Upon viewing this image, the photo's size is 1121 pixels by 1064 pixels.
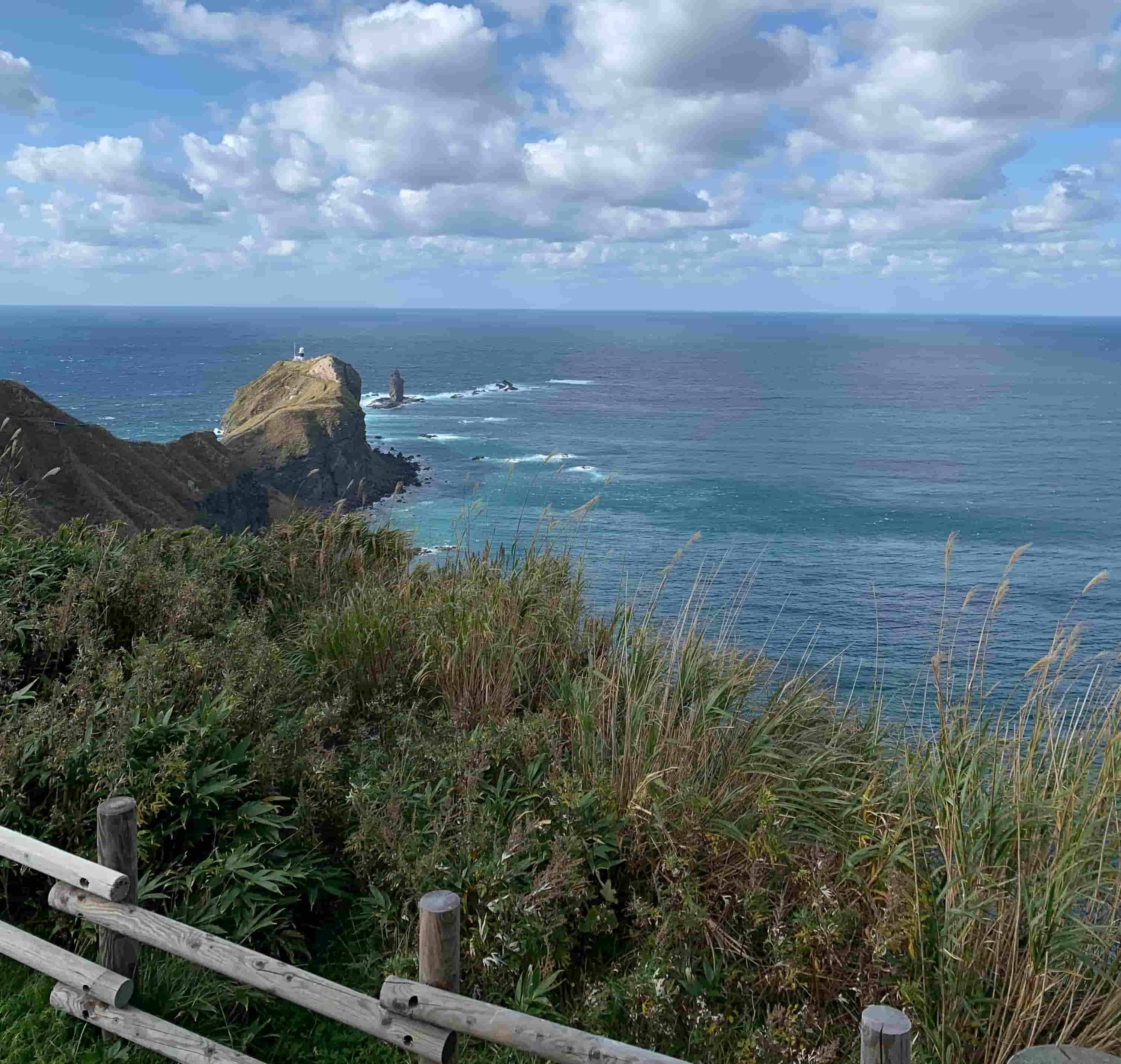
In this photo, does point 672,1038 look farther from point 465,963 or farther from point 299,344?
point 299,344

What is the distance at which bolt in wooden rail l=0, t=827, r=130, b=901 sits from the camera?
363 cm

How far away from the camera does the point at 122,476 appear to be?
2181 centimetres

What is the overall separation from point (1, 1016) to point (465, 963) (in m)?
1.91

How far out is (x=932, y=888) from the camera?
12.7ft

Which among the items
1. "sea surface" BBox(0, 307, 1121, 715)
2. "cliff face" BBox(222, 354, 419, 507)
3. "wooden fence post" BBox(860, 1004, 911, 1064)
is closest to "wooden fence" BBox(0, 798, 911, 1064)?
"wooden fence post" BBox(860, 1004, 911, 1064)

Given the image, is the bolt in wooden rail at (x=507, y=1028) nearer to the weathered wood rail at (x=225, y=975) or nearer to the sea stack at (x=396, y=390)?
the weathered wood rail at (x=225, y=975)

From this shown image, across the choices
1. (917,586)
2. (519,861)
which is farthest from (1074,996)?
(917,586)

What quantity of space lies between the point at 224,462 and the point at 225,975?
28353mm

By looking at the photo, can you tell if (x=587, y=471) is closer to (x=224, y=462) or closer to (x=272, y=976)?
(x=224, y=462)

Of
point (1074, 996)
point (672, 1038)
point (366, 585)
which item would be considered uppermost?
point (366, 585)

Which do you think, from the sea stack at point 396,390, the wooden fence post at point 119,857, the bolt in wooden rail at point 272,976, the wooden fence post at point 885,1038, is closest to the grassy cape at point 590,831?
the wooden fence post at point 119,857

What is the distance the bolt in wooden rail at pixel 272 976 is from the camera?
3.36 m

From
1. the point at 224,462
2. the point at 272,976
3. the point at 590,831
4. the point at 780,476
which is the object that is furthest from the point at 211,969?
the point at 780,476

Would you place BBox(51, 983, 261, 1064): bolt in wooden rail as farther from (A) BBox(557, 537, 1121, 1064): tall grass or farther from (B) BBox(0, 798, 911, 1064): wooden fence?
(A) BBox(557, 537, 1121, 1064): tall grass
